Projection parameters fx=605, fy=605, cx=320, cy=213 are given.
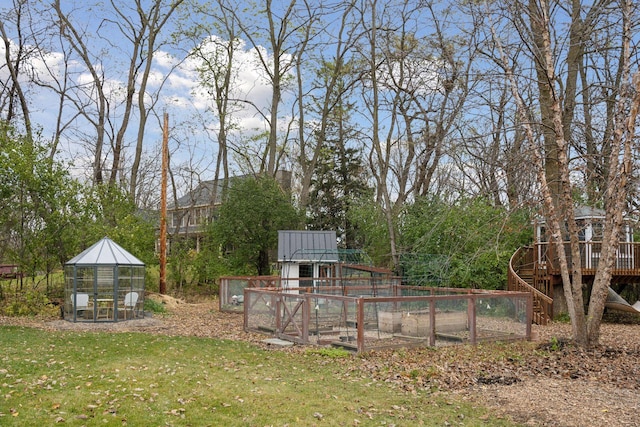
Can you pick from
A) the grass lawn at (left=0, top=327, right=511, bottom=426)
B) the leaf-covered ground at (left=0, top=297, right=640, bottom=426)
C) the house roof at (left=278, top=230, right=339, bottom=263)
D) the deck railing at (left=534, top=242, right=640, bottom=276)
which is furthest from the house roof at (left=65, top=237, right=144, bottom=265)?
the deck railing at (left=534, top=242, right=640, bottom=276)

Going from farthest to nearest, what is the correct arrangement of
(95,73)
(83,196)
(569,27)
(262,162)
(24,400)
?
(262,162), (95,73), (83,196), (569,27), (24,400)

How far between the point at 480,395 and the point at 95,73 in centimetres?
2636

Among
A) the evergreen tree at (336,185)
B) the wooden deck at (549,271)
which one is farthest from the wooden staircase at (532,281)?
the evergreen tree at (336,185)

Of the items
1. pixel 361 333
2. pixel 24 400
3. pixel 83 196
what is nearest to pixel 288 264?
pixel 83 196

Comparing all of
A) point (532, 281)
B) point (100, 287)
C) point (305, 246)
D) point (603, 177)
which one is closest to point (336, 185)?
point (305, 246)

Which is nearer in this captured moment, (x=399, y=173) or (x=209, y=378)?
(x=209, y=378)

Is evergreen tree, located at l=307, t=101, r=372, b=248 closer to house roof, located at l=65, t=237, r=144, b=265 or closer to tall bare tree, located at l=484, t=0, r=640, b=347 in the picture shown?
house roof, located at l=65, t=237, r=144, b=265

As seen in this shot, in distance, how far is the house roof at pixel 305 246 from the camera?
80.7 feet

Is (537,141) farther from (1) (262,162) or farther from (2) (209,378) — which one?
(1) (262,162)

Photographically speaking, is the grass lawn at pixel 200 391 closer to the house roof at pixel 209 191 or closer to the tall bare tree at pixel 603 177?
the tall bare tree at pixel 603 177

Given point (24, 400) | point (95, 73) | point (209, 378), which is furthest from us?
point (95, 73)

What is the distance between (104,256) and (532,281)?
1412 centimetres

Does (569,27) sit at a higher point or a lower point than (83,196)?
higher

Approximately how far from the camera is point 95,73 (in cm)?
2948
